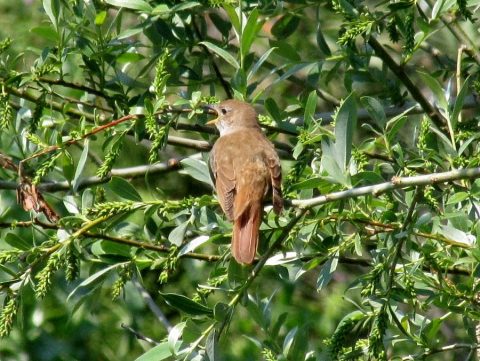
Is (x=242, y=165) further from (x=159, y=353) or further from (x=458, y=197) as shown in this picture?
(x=159, y=353)

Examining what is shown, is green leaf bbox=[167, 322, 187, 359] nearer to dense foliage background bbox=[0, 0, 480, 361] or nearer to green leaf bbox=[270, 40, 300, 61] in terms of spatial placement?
dense foliage background bbox=[0, 0, 480, 361]

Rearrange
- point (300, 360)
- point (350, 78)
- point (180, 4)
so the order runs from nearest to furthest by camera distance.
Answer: point (300, 360) < point (180, 4) < point (350, 78)

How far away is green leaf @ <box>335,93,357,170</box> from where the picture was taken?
2707 millimetres

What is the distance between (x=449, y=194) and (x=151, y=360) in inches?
43.5

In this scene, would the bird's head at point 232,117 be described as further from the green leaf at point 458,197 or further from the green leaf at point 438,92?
the green leaf at point 458,197

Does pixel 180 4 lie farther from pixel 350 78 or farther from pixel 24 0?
pixel 24 0

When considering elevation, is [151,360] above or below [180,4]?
below

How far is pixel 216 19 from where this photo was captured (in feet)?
13.1

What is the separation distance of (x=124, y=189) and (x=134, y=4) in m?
0.72

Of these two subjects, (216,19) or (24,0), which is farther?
(24,0)

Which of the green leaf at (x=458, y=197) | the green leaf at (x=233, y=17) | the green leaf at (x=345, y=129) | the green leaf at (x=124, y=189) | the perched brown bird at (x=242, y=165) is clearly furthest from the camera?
the perched brown bird at (x=242, y=165)

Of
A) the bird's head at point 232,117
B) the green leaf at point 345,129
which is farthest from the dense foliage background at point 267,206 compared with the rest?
the bird's head at point 232,117

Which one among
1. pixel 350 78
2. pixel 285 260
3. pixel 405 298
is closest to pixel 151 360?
pixel 285 260

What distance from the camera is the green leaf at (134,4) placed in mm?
3398
